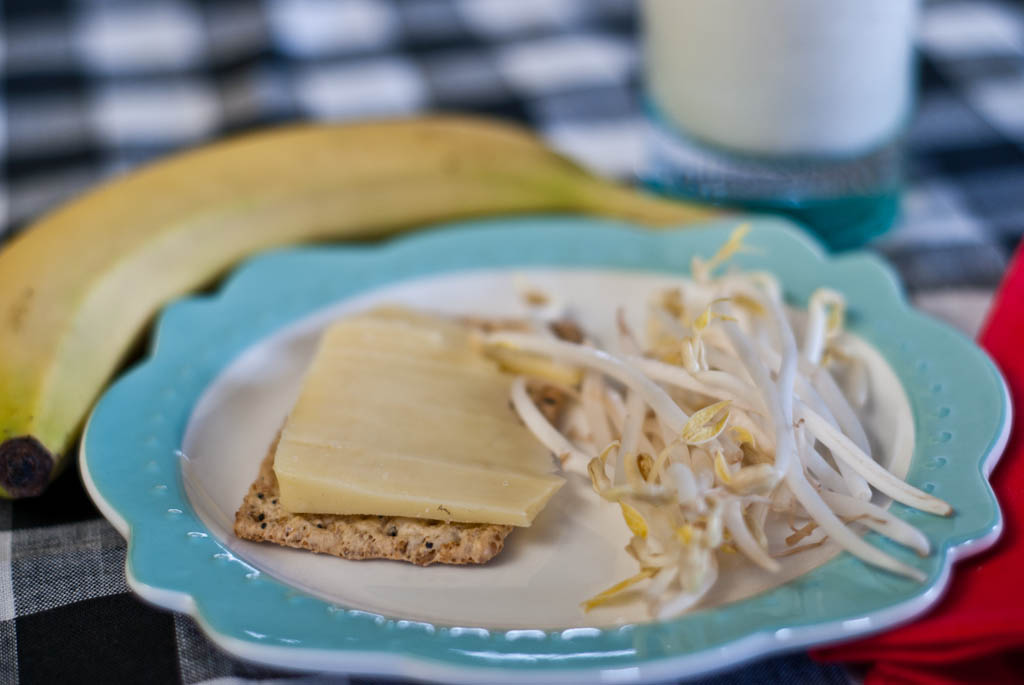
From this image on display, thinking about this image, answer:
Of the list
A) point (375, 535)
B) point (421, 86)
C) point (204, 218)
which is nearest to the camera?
point (375, 535)

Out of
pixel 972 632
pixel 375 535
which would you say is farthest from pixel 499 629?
pixel 972 632

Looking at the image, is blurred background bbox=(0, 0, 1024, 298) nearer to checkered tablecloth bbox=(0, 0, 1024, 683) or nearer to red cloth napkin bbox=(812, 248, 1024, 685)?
checkered tablecloth bbox=(0, 0, 1024, 683)

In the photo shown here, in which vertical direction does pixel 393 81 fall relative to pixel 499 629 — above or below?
above

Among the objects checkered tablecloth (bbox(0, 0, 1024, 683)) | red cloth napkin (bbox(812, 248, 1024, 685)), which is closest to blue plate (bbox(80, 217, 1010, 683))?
red cloth napkin (bbox(812, 248, 1024, 685))

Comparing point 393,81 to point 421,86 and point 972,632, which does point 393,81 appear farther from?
point 972,632

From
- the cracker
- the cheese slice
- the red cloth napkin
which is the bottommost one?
the red cloth napkin

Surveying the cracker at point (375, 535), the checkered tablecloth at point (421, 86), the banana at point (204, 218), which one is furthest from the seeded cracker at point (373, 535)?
the checkered tablecloth at point (421, 86)

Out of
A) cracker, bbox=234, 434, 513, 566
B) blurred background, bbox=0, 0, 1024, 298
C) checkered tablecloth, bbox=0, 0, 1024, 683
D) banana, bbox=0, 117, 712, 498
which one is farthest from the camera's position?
blurred background, bbox=0, 0, 1024, 298
